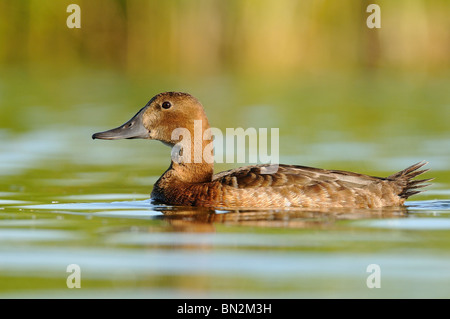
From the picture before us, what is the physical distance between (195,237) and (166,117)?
246cm

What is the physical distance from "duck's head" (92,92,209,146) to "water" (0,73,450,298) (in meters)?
0.65

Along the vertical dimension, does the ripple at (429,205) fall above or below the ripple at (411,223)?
above

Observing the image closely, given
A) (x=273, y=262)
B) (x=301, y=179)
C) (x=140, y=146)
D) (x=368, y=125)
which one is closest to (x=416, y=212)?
(x=301, y=179)

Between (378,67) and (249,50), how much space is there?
5.20 meters

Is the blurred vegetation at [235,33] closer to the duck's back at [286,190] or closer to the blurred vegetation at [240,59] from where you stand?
the blurred vegetation at [240,59]

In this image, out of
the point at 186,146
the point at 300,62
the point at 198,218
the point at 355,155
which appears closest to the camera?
the point at 198,218

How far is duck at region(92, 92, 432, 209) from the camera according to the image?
8.51m

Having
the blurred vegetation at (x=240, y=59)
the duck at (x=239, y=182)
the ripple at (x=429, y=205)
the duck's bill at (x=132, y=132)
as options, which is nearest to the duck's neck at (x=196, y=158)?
the duck at (x=239, y=182)

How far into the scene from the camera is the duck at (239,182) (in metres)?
8.51

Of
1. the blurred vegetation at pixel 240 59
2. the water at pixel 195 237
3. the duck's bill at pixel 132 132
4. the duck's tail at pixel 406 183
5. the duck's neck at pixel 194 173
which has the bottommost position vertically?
the water at pixel 195 237

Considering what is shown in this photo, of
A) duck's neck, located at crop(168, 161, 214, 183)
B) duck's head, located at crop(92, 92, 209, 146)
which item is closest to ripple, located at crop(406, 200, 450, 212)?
duck's neck, located at crop(168, 161, 214, 183)

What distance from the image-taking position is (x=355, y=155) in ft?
42.2

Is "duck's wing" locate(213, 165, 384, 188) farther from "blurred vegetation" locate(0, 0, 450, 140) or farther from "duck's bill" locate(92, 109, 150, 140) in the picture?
"blurred vegetation" locate(0, 0, 450, 140)

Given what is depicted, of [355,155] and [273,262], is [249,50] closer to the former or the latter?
[355,155]
